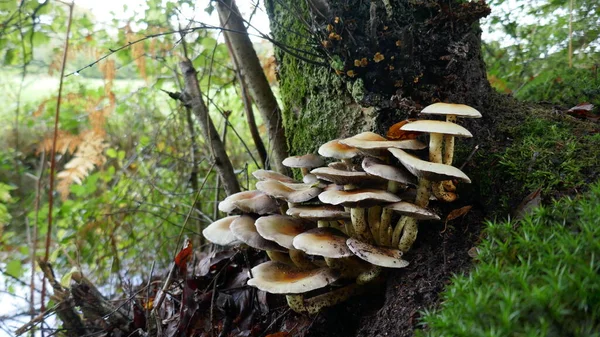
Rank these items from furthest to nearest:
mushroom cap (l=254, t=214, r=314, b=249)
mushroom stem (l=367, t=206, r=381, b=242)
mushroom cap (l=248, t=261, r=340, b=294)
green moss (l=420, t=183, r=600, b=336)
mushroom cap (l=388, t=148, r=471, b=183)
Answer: mushroom stem (l=367, t=206, r=381, b=242), mushroom cap (l=254, t=214, r=314, b=249), mushroom cap (l=248, t=261, r=340, b=294), mushroom cap (l=388, t=148, r=471, b=183), green moss (l=420, t=183, r=600, b=336)

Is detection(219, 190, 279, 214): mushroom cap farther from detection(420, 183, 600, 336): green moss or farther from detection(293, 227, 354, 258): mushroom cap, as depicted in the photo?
detection(420, 183, 600, 336): green moss

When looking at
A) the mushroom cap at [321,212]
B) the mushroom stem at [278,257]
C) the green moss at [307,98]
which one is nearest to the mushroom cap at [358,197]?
the mushroom cap at [321,212]

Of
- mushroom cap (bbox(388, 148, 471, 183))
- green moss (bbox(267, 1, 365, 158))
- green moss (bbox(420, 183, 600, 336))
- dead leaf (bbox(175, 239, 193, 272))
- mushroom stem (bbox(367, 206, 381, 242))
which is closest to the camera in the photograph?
green moss (bbox(420, 183, 600, 336))

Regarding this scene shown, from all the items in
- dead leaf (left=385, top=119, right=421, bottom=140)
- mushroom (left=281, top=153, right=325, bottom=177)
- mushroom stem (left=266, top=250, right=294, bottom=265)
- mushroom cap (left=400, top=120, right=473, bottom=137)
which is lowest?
mushroom stem (left=266, top=250, right=294, bottom=265)

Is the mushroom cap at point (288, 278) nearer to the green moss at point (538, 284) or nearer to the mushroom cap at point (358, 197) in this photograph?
the mushroom cap at point (358, 197)

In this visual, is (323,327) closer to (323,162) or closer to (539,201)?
(323,162)

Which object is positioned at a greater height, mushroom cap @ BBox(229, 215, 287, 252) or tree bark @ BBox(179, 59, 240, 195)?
tree bark @ BBox(179, 59, 240, 195)

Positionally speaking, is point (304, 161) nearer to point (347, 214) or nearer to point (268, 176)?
point (268, 176)

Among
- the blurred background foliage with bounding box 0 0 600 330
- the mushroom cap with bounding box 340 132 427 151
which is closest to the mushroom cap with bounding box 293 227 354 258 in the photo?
the mushroom cap with bounding box 340 132 427 151
